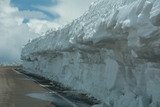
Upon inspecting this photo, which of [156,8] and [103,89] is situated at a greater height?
[156,8]

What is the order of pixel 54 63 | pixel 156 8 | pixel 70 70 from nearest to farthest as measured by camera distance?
pixel 156 8 → pixel 70 70 → pixel 54 63

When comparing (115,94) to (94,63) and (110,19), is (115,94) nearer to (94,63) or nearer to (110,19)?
(110,19)

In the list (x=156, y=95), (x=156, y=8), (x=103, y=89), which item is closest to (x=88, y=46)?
(x=103, y=89)

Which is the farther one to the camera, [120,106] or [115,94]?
[115,94]

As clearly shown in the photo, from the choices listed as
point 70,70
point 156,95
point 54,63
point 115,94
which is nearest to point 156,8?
point 156,95

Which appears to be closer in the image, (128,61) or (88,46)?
(128,61)

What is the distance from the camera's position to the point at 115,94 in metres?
30.0

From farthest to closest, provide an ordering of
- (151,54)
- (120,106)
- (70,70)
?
1. (70,70)
2. (120,106)
3. (151,54)

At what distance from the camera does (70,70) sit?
54.8 meters

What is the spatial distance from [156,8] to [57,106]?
565 inches

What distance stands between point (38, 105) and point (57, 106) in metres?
1.47

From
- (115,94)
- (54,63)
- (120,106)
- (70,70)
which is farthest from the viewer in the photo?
(54,63)

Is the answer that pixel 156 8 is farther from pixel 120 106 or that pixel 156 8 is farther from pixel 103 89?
pixel 103 89

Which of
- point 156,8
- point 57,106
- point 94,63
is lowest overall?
point 57,106
